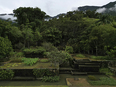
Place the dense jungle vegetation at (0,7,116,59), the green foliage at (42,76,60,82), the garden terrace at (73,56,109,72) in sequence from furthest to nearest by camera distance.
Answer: the dense jungle vegetation at (0,7,116,59)
the garden terrace at (73,56,109,72)
the green foliage at (42,76,60,82)

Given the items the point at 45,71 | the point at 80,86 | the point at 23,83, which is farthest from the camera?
the point at 45,71

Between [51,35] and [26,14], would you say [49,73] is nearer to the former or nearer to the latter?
[51,35]

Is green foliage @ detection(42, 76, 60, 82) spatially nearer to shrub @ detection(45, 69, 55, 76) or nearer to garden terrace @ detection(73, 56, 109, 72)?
shrub @ detection(45, 69, 55, 76)

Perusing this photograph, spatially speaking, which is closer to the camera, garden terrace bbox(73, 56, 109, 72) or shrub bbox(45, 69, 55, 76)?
shrub bbox(45, 69, 55, 76)

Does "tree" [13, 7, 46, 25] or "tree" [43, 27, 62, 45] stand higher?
"tree" [13, 7, 46, 25]

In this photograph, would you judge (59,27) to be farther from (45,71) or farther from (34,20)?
(45,71)

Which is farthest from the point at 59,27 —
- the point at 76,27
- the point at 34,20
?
the point at 34,20

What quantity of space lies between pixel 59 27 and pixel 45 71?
1391cm

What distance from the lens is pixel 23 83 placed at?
7410 mm

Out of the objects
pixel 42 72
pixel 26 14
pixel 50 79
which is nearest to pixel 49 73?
pixel 50 79

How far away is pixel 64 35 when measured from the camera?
65.0 feet

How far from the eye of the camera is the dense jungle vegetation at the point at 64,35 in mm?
10545

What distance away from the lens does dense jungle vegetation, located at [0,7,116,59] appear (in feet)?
34.6

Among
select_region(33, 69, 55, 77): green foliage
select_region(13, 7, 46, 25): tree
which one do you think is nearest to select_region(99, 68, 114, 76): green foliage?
select_region(33, 69, 55, 77): green foliage
